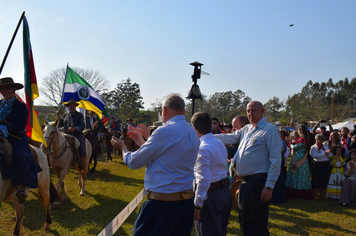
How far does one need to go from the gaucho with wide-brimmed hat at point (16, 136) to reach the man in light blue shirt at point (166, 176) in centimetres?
277

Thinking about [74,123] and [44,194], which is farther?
[74,123]

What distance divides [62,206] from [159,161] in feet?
17.9

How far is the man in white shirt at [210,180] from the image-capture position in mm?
3131

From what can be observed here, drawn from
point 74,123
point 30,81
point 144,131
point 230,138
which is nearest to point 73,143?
point 74,123

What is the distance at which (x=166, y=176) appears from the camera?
8.30 feet

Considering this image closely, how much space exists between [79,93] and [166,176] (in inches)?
349

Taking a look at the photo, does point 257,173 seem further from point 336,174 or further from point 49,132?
point 336,174

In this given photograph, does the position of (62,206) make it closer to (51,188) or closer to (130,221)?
(51,188)

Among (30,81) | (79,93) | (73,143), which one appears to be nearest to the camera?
(30,81)

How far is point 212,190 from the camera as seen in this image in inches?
135

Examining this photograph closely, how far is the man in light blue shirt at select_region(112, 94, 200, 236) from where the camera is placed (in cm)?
249

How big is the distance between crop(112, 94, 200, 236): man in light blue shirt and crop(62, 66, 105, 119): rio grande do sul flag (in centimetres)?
839

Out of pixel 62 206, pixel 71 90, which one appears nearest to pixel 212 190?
pixel 62 206

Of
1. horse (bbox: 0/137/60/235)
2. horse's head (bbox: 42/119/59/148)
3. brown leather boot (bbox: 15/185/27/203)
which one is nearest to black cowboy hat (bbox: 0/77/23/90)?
horse (bbox: 0/137/60/235)
